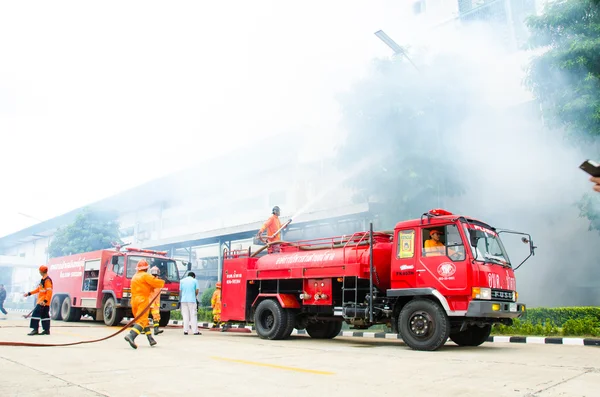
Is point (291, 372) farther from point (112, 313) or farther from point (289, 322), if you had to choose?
point (112, 313)

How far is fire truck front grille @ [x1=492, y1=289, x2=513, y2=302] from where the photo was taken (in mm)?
7850

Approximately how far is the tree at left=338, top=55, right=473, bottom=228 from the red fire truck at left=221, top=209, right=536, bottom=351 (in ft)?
19.7

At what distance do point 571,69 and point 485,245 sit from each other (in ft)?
20.8

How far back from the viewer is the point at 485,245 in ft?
27.2

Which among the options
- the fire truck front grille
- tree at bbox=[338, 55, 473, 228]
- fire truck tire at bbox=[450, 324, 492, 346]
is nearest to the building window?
tree at bbox=[338, 55, 473, 228]

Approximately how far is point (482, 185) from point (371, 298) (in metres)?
10.6

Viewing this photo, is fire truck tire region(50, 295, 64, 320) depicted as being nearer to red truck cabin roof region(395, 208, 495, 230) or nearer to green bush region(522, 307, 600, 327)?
red truck cabin roof region(395, 208, 495, 230)

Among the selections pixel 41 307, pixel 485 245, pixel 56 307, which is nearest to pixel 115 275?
pixel 41 307

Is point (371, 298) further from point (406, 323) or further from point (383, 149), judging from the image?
point (383, 149)

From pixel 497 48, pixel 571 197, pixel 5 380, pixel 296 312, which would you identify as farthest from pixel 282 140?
pixel 5 380

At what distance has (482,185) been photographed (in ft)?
57.3

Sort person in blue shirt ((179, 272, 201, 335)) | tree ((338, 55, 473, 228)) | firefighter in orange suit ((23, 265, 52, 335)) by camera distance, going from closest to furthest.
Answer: firefighter in orange suit ((23, 265, 52, 335))
person in blue shirt ((179, 272, 201, 335))
tree ((338, 55, 473, 228))

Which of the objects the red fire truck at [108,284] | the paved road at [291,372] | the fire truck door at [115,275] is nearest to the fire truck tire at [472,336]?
the paved road at [291,372]

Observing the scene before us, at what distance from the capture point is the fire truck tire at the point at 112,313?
46.6 feet
